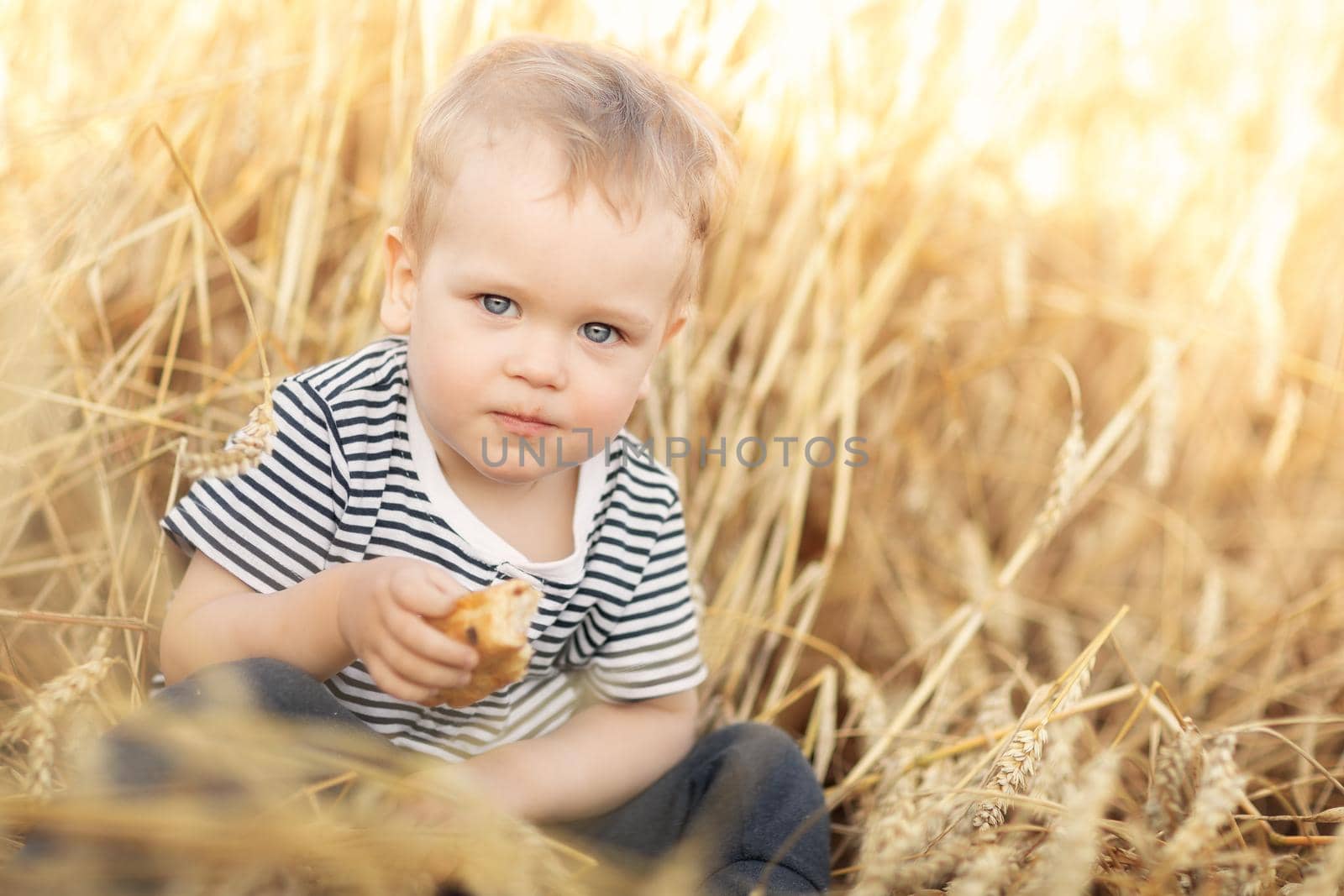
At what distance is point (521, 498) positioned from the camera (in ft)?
3.47

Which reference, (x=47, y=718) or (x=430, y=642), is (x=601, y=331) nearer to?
(x=430, y=642)

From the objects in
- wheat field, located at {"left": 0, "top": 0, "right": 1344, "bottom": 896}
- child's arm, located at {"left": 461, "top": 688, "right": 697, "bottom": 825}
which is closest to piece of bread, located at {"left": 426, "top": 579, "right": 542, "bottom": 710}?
A: wheat field, located at {"left": 0, "top": 0, "right": 1344, "bottom": 896}

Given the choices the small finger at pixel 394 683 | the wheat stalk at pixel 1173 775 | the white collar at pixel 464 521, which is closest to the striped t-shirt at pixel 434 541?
the white collar at pixel 464 521

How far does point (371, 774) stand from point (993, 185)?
161 cm

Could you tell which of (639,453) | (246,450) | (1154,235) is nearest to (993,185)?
(1154,235)

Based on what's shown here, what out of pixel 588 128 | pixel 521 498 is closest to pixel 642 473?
pixel 521 498

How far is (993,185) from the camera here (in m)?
1.98

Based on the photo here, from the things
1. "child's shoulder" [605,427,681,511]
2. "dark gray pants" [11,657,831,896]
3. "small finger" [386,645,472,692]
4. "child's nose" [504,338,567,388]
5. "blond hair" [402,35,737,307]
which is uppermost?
"blond hair" [402,35,737,307]

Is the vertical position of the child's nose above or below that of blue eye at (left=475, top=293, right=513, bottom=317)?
below

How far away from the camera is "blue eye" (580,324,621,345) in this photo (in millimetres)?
958

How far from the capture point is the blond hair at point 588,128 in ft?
A: 3.00

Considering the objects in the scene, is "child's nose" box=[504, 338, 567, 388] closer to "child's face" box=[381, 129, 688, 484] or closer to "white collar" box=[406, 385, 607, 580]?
"child's face" box=[381, 129, 688, 484]

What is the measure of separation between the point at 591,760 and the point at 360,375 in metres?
0.43

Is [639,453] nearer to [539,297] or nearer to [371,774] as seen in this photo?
[539,297]
